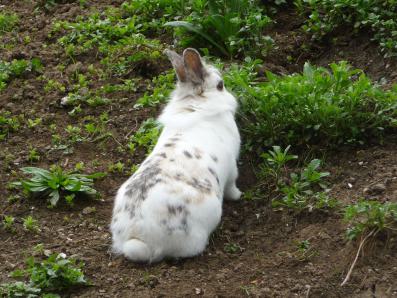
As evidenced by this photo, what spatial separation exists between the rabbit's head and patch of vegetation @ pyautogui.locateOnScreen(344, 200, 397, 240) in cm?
168

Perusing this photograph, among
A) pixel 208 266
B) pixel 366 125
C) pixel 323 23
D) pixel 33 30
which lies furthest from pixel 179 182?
pixel 33 30

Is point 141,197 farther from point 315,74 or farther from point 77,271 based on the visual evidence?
point 315,74

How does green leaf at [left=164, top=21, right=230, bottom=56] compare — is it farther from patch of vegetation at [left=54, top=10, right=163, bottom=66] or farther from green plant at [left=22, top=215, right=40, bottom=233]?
green plant at [left=22, top=215, right=40, bottom=233]

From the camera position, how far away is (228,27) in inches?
299

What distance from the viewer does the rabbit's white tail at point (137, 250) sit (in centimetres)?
488

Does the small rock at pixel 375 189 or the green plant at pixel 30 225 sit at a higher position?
the small rock at pixel 375 189

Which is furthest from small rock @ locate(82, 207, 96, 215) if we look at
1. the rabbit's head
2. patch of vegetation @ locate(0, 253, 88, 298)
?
the rabbit's head

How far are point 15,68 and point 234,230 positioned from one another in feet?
11.4

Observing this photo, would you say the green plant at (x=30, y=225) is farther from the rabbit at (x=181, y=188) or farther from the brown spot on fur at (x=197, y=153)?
the brown spot on fur at (x=197, y=153)

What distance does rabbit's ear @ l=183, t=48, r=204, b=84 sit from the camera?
5.82 m

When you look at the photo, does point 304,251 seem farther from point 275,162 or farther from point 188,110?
point 188,110

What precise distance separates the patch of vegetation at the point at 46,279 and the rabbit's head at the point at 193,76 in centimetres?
179

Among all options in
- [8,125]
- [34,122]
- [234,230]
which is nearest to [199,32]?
[34,122]

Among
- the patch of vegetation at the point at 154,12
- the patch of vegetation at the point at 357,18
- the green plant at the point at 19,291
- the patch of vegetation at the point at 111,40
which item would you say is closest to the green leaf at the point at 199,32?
the patch of vegetation at the point at 111,40
